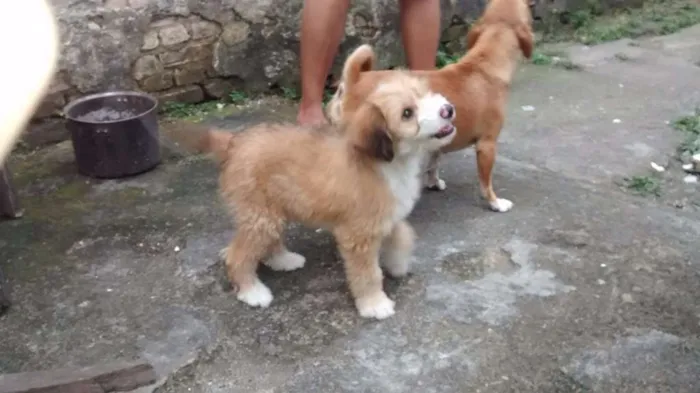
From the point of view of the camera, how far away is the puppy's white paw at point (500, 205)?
3036 millimetres

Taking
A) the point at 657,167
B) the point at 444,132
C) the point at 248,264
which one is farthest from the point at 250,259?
the point at 657,167

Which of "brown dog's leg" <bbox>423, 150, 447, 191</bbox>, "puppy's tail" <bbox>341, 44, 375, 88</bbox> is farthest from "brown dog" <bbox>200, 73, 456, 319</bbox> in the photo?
"brown dog's leg" <bbox>423, 150, 447, 191</bbox>

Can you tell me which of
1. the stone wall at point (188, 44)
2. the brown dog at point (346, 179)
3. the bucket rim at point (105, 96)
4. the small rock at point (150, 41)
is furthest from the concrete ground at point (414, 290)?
the small rock at point (150, 41)

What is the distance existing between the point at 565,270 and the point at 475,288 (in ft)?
0.99

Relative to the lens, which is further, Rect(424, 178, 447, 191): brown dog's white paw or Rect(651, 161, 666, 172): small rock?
Rect(651, 161, 666, 172): small rock

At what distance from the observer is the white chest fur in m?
2.33

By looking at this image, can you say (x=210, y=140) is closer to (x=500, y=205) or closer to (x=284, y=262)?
(x=284, y=262)

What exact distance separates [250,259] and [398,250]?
445mm

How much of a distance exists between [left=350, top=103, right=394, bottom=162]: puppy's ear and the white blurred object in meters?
1.66

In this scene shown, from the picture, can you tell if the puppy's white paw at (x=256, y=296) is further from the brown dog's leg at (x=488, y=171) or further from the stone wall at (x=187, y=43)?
the stone wall at (x=187, y=43)

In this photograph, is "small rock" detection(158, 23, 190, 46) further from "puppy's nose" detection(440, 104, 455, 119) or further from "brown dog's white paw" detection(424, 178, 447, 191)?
"puppy's nose" detection(440, 104, 455, 119)

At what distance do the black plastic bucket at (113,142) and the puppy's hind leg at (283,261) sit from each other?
102 centimetres

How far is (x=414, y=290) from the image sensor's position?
2.56m

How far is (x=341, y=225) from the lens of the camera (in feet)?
7.77
